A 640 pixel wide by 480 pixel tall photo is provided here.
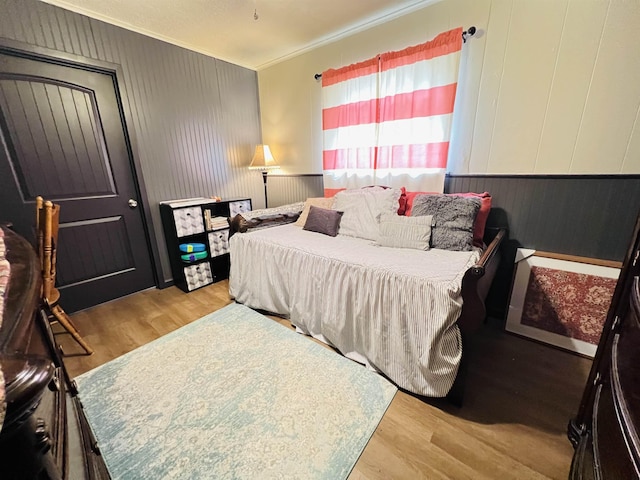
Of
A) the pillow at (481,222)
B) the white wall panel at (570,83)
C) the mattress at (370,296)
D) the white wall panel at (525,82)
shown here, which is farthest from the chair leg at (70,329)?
the white wall panel at (570,83)

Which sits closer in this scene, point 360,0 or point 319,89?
point 360,0

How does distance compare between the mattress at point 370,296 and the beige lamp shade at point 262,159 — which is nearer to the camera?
the mattress at point 370,296

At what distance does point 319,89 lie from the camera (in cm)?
275

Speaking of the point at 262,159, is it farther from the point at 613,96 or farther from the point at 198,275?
the point at 613,96

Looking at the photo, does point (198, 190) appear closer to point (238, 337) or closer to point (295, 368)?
point (238, 337)

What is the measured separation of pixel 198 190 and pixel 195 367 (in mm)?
2001

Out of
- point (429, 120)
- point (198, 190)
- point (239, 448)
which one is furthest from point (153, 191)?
point (429, 120)

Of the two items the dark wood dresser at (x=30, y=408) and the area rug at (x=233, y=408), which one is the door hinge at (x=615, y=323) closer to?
the area rug at (x=233, y=408)

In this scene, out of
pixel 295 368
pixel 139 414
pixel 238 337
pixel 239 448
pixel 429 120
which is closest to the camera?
pixel 239 448

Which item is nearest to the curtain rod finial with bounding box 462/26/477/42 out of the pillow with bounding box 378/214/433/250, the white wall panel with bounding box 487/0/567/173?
the white wall panel with bounding box 487/0/567/173

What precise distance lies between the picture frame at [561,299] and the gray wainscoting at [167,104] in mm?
3113

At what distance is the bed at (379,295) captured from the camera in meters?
1.24

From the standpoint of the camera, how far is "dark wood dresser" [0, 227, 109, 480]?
320 mm

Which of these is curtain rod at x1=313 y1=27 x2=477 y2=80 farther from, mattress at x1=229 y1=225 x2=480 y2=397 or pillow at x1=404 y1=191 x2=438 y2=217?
mattress at x1=229 y1=225 x2=480 y2=397
